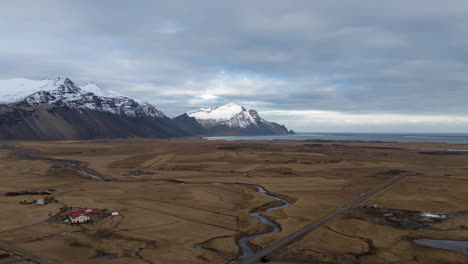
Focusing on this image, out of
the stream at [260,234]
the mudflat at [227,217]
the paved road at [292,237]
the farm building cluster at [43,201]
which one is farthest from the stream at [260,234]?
the farm building cluster at [43,201]

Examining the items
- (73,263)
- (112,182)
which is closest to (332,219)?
(73,263)

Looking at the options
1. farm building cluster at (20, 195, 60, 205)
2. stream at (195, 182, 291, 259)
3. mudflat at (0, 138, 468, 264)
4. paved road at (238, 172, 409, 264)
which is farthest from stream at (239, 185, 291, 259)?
farm building cluster at (20, 195, 60, 205)

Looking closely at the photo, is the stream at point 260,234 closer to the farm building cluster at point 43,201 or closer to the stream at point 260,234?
the stream at point 260,234

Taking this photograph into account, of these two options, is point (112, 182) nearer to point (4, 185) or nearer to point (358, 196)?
point (4, 185)

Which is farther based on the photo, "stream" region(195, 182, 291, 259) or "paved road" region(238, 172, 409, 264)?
"stream" region(195, 182, 291, 259)

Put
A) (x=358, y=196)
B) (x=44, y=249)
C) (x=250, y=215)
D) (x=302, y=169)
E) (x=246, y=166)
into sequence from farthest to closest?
(x=246, y=166)
(x=302, y=169)
(x=358, y=196)
(x=250, y=215)
(x=44, y=249)

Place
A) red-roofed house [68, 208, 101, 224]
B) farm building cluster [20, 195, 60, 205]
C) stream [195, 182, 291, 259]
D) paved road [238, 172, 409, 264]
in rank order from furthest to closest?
farm building cluster [20, 195, 60, 205], red-roofed house [68, 208, 101, 224], stream [195, 182, 291, 259], paved road [238, 172, 409, 264]

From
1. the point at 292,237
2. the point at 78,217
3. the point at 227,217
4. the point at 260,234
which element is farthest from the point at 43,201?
the point at 292,237

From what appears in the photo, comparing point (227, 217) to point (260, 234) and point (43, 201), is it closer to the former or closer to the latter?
point (260, 234)

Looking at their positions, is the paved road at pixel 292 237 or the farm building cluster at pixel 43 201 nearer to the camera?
the paved road at pixel 292 237

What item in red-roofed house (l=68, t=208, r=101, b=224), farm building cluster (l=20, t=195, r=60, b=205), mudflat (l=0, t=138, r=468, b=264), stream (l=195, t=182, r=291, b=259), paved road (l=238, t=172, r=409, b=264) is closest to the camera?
paved road (l=238, t=172, r=409, b=264)

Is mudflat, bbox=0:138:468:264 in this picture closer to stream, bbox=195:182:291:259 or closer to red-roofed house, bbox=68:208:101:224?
stream, bbox=195:182:291:259
